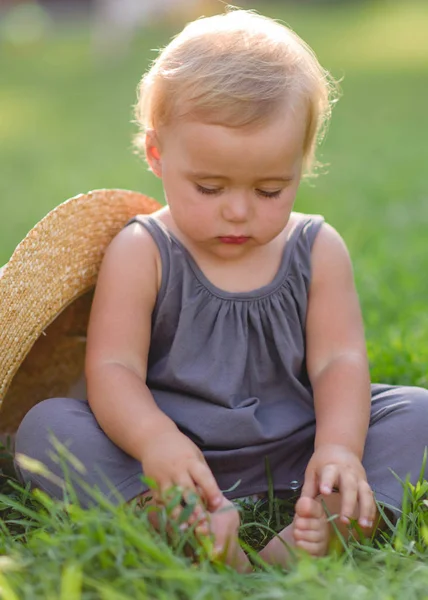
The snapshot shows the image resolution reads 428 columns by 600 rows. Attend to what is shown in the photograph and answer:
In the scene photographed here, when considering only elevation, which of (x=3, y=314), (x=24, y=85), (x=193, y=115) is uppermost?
(x=193, y=115)

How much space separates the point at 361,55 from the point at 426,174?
8164mm

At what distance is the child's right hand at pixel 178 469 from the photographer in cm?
212

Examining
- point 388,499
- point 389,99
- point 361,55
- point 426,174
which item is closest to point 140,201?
point 388,499

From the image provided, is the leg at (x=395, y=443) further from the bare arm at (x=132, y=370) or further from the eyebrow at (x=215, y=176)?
the eyebrow at (x=215, y=176)

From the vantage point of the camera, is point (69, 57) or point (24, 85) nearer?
point (24, 85)

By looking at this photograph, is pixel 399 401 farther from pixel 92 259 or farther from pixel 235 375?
pixel 92 259

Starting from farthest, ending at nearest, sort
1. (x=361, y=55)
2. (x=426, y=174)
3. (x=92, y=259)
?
(x=361, y=55) → (x=426, y=174) → (x=92, y=259)

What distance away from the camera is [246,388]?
2.61 meters

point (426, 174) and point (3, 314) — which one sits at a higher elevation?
point (3, 314)

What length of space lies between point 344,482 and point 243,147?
788 millimetres

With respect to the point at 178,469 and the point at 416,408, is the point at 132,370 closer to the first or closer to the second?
the point at 178,469

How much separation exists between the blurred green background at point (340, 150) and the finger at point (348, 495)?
0.95m

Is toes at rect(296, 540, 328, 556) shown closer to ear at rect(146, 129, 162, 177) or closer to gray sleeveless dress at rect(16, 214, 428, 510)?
gray sleeveless dress at rect(16, 214, 428, 510)

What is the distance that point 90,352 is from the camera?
98.6 inches
